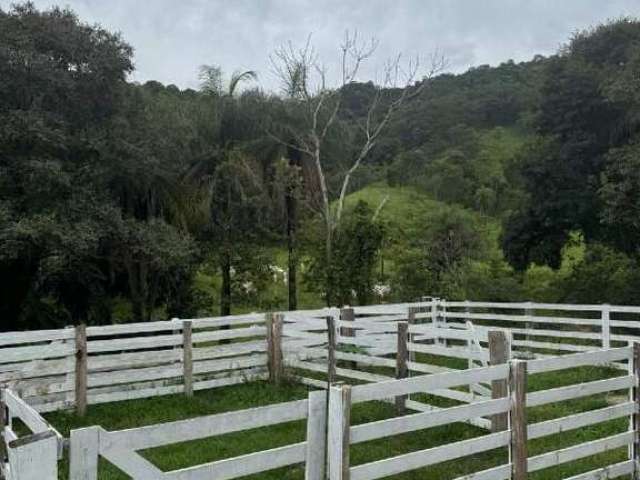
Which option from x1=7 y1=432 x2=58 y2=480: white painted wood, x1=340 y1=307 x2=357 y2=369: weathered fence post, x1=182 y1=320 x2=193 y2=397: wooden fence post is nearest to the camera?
x1=7 y1=432 x2=58 y2=480: white painted wood

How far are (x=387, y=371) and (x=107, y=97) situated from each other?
35.0 ft

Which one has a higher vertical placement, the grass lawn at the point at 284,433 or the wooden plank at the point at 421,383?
the wooden plank at the point at 421,383

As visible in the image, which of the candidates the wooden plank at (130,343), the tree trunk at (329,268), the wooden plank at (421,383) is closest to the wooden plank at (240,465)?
the wooden plank at (421,383)

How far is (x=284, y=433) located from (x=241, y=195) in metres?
13.5

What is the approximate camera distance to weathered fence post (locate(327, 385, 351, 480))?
164 inches

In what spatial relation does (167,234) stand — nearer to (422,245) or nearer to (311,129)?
(311,129)

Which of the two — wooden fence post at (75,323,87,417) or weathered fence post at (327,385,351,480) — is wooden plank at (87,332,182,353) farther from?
weathered fence post at (327,385,351,480)

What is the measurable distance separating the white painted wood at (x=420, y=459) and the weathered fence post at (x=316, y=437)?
9.5 inches

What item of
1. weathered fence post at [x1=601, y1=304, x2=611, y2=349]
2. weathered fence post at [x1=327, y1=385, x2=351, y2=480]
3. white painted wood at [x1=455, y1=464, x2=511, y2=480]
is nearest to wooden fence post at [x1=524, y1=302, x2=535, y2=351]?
weathered fence post at [x1=601, y1=304, x2=611, y2=349]

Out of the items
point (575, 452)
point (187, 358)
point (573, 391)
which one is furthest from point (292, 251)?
point (575, 452)

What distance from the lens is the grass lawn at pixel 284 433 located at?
6504mm

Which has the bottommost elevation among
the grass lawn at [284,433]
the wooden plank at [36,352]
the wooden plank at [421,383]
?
the grass lawn at [284,433]

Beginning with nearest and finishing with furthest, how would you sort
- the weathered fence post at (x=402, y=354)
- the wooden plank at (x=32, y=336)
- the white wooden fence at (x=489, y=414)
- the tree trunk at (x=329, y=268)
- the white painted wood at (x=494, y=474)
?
the white wooden fence at (x=489, y=414) → the white painted wood at (x=494, y=474) → the weathered fence post at (x=402, y=354) → the wooden plank at (x=32, y=336) → the tree trunk at (x=329, y=268)

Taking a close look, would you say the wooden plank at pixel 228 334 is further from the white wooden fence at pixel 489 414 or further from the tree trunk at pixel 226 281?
A: the tree trunk at pixel 226 281
